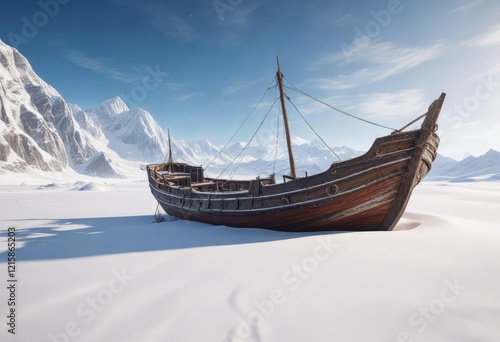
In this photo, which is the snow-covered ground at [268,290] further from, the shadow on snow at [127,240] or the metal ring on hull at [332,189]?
the metal ring on hull at [332,189]

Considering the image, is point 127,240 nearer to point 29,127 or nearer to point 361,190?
point 361,190

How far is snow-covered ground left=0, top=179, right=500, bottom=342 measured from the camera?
9.52 ft

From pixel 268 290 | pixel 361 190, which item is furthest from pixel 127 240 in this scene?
pixel 361 190

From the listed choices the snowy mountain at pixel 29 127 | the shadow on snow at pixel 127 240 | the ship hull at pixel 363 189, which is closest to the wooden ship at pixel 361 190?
the ship hull at pixel 363 189

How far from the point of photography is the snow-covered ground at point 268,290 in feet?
9.52

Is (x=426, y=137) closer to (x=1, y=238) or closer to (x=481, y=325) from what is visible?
(x=481, y=325)

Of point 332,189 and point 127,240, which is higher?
point 332,189

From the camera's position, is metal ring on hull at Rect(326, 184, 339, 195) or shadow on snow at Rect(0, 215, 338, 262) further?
metal ring on hull at Rect(326, 184, 339, 195)

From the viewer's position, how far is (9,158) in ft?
262

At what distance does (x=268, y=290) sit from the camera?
12.9ft

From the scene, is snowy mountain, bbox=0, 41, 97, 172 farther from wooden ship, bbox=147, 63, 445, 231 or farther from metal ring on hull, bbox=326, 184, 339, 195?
metal ring on hull, bbox=326, 184, 339, 195

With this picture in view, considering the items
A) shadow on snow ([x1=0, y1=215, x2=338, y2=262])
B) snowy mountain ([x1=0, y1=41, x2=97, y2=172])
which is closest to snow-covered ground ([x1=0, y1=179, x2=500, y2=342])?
shadow on snow ([x1=0, y1=215, x2=338, y2=262])

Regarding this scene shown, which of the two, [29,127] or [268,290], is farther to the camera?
[29,127]

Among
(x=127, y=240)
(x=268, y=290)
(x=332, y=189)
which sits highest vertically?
(x=332, y=189)
